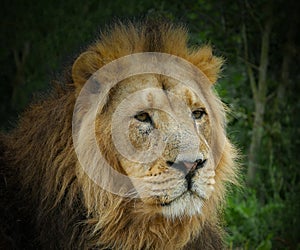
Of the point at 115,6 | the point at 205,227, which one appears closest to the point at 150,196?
the point at 205,227

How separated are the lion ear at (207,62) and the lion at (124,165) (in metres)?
0.14

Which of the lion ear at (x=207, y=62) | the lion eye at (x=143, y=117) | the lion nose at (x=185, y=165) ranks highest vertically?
the lion ear at (x=207, y=62)

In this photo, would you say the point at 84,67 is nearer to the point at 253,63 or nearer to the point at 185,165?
the point at 185,165

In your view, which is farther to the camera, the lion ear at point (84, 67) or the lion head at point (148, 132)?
the lion ear at point (84, 67)

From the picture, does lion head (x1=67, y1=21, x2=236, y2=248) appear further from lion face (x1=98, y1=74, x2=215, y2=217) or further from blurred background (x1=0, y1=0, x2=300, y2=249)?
blurred background (x1=0, y1=0, x2=300, y2=249)

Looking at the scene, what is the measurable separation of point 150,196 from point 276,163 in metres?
3.94

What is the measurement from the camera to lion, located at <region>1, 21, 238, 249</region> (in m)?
3.22

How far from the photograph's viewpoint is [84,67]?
3.40 meters

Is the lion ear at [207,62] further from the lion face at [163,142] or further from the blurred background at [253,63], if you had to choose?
the blurred background at [253,63]

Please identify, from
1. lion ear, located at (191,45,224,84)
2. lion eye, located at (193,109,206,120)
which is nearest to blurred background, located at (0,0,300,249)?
lion ear, located at (191,45,224,84)

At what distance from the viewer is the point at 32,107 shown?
384 centimetres

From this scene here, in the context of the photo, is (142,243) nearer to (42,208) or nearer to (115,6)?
(42,208)

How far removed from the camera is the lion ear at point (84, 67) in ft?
11.1

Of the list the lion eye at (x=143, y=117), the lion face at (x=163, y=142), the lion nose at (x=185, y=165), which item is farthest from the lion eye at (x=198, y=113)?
the lion nose at (x=185, y=165)
